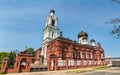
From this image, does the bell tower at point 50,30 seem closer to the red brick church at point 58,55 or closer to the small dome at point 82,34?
the red brick church at point 58,55

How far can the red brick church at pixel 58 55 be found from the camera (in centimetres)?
2380

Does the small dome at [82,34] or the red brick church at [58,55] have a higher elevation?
the small dome at [82,34]

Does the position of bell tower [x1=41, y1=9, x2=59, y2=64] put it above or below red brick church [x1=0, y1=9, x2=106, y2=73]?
above

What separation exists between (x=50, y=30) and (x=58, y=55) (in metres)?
13.0

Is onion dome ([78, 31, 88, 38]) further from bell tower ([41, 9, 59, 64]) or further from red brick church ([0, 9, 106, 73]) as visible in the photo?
bell tower ([41, 9, 59, 64])

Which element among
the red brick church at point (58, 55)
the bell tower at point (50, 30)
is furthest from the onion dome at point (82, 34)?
the bell tower at point (50, 30)

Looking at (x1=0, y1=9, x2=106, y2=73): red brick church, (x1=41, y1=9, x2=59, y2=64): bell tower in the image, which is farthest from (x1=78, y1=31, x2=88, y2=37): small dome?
(x1=41, y1=9, x2=59, y2=64): bell tower

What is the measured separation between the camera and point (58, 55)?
30.0 metres

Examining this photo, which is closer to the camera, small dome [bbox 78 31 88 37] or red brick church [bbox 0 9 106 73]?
red brick church [bbox 0 9 106 73]

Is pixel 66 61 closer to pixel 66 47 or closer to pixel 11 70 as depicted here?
pixel 66 47

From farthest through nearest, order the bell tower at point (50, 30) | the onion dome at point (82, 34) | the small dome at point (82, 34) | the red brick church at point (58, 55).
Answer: the small dome at point (82, 34)
the onion dome at point (82, 34)
the bell tower at point (50, 30)
the red brick church at point (58, 55)

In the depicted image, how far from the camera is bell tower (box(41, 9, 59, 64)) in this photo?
129ft

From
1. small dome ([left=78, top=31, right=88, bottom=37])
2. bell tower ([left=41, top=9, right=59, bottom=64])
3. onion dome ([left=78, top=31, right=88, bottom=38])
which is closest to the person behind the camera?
bell tower ([left=41, top=9, right=59, bottom=64])

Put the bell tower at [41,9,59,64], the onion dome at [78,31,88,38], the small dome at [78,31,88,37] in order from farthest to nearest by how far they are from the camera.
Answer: the small dome at [78,31,88,37] → the onion dome at [78,31,88,38] → the bell tower at [41,9,59,64]
